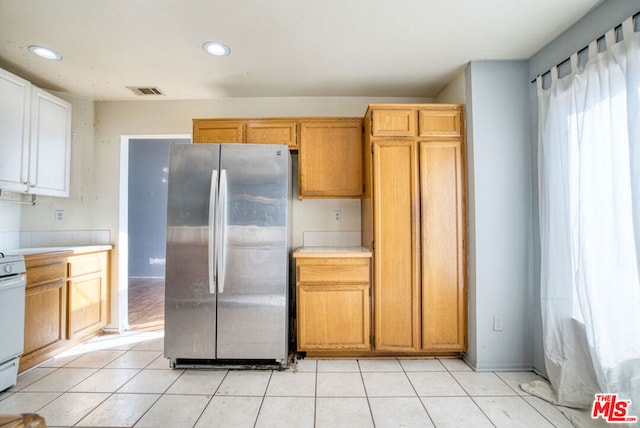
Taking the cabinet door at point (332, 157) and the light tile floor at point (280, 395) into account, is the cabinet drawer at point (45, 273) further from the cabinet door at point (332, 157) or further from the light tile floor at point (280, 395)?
the cabinet door at point (332, 157)

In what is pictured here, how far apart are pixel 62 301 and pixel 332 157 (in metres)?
2.66

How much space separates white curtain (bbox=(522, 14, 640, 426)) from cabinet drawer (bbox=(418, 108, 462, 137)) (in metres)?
0.57

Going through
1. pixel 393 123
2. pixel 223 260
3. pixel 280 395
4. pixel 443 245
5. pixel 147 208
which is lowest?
pixel 280 395

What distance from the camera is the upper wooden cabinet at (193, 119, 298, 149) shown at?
268 centimetres

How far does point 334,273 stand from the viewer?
2377 millimetres

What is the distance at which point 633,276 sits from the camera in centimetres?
148

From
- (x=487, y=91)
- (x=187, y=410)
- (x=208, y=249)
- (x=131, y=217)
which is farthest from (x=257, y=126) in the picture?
(x=131, y=217)

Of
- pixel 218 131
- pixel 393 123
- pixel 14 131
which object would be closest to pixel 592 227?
pixel 393 123

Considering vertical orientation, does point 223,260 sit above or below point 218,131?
below

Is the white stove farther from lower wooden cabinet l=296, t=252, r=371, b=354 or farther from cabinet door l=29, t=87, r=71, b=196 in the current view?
lower wooden cabinet l=296, t=252, r=371, b=354

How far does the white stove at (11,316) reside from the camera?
1879 millimetres

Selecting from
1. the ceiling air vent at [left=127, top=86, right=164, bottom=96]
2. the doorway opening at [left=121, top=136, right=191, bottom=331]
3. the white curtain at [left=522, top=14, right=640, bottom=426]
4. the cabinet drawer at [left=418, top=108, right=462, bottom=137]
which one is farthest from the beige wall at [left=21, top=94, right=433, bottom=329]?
the doorway opening at [left=121, top=136, right=191, bottom=331]

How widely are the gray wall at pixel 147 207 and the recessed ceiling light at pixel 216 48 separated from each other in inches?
159

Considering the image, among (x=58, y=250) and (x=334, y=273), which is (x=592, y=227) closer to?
(x=334, y=273)
